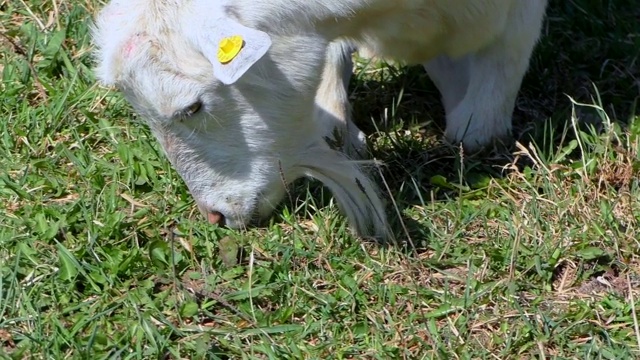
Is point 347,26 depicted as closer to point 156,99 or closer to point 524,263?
point 156,99

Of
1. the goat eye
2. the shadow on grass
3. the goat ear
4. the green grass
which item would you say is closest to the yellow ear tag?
the goat ear

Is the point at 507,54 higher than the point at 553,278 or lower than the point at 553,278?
higher

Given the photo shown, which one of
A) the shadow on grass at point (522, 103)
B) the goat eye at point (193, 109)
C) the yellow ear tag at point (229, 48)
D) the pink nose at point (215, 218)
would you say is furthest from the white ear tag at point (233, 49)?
the shadow on grass at point (522, 103)

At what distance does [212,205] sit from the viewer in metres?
4.09

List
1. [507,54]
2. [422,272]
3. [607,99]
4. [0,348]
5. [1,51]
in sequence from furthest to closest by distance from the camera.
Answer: [1,51], [607,99], [507,54], [422,272], [0,348]

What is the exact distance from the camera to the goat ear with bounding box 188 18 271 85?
3430 millimetres

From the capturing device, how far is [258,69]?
3.77 meters

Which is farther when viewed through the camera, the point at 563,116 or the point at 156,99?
the point at 563,116

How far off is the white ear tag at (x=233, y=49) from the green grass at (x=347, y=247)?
0.74 meters

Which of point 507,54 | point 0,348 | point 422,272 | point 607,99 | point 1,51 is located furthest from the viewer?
point 1,51

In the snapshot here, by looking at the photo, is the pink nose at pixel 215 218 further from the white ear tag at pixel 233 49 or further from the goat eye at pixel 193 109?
the white ear tag at pixel 233 49

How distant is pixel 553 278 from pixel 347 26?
1151 mm

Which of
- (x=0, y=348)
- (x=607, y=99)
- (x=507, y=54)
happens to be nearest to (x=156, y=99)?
(x=0, y=348)

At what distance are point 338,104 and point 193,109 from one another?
107 centimetres
